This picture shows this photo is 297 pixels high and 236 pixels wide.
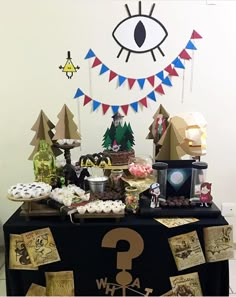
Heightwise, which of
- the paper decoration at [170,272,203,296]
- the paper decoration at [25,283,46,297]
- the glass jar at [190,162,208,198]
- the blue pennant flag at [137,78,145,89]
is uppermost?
the blue pennant flag at [137,78,145,89]

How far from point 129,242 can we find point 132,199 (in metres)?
0.21

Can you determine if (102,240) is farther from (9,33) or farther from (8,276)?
(9,33)

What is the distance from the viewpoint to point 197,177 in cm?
163

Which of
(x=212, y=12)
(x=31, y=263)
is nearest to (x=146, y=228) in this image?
(x=31, y=263)

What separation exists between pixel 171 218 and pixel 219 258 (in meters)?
0.28

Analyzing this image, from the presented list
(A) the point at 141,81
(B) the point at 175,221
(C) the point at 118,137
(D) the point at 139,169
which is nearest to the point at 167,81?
(A) the point at 141,81

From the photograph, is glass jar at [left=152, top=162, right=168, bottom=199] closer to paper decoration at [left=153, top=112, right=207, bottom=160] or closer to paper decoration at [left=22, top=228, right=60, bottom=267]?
paper decoration at [left=153, top=112, right=207, bottom=160]

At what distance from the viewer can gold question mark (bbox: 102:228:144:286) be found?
1497mm

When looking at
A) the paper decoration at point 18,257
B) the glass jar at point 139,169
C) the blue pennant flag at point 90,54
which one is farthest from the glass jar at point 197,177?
the blue pennant flag at point 90,54

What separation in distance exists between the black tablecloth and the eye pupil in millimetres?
1255

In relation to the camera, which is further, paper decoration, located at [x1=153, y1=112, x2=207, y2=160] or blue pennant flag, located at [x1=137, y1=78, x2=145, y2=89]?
blue pennant flag, located at [x1=137, y1=78, x2=145, y2=89]

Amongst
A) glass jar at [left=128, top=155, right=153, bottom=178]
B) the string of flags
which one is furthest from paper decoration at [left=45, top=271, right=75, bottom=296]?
the string of flags

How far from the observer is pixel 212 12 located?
218 cm

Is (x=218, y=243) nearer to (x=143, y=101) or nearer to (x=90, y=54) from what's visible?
(x=143, y=101)
